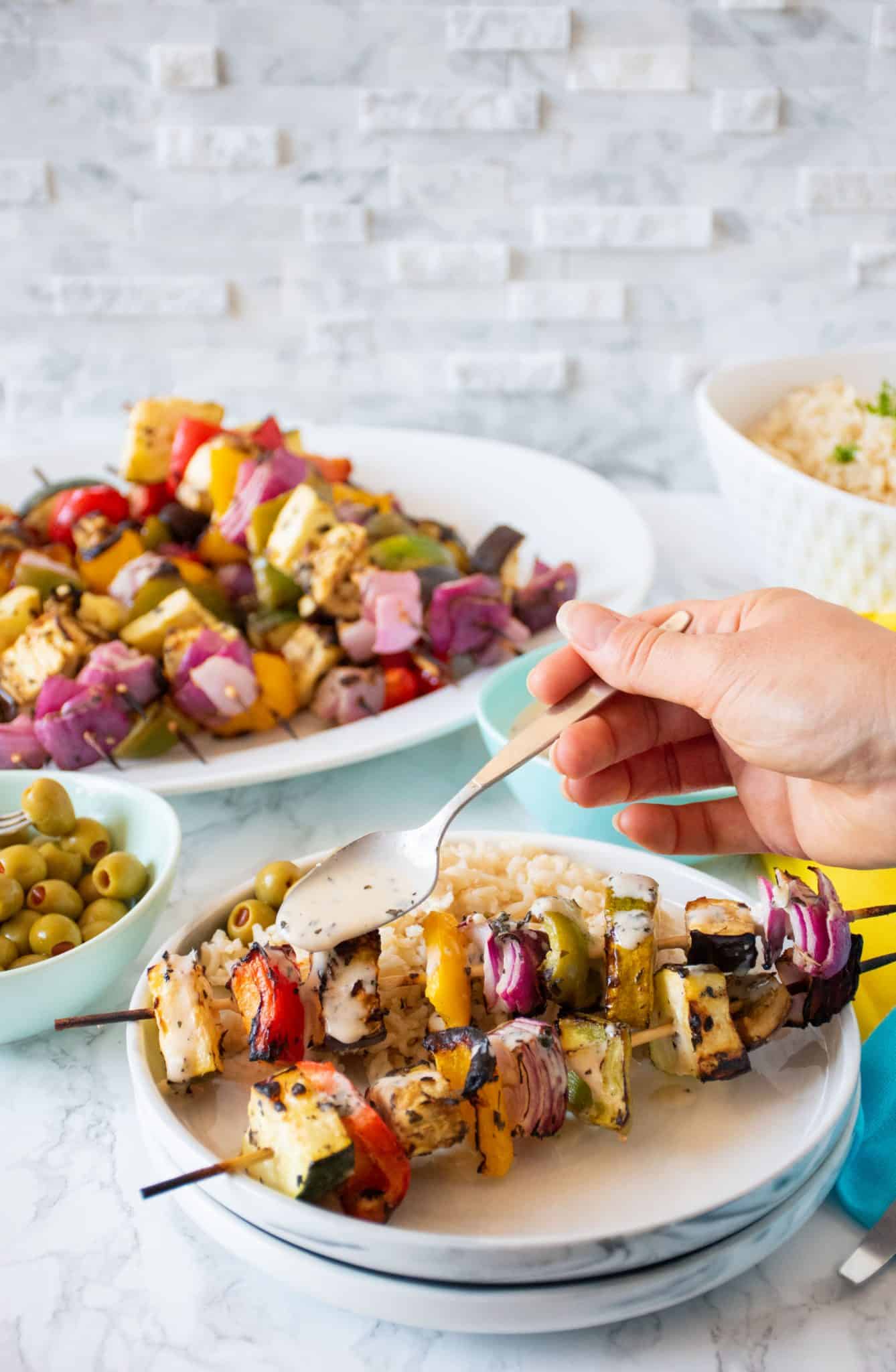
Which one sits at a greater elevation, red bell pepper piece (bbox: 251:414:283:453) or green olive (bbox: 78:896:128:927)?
red bell pepper piece (bbox: 251:414:283:453)

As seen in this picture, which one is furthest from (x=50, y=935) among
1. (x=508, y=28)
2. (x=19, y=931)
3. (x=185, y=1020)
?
(x=508, y=28)

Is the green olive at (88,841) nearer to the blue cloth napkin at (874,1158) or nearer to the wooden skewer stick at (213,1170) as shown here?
the wooden skewer stick at (213,1170)

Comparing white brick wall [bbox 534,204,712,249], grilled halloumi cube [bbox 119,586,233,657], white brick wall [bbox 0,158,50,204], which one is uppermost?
white brick wall [bbox 0,158,50,204]

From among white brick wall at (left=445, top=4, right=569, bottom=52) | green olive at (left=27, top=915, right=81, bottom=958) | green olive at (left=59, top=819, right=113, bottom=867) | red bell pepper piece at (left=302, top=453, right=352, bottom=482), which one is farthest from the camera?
white brick wall at (left=445, top=4, right=569, bottom=52)

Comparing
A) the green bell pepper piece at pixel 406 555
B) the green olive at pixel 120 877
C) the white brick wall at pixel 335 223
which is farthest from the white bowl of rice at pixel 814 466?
the white brick wall at pixel 335 223

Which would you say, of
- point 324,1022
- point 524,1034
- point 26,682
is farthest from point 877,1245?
point 26,682

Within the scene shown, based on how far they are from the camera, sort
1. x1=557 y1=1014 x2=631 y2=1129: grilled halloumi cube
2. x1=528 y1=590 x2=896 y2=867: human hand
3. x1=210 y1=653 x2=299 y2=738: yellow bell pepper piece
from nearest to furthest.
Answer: x1=557 y1=1014 x2=631 y2=1129: grilled halloumi cube < x1=528 y1=590 x2=896 y2=867: human hand < x1=210 y1=653 x2=299 y2=738: yellow bell pepper piece

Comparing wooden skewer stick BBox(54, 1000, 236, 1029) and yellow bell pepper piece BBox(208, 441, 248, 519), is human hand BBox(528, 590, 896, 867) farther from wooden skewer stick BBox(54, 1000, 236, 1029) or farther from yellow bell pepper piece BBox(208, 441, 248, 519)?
yellow bell pepper piece BBox(208, 441, 248, 519)

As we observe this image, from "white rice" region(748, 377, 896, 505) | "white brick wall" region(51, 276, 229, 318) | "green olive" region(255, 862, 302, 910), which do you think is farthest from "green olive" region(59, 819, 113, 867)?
"white brick wall" region(51, 276, 229, 318)
